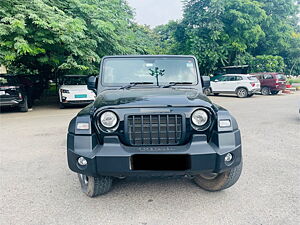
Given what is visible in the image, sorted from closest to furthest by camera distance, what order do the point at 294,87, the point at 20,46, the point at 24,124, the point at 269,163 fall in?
the point at 269,163
the point at 24,124
the point at 20,46
the point at 294,87

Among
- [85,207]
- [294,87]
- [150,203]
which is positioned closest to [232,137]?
[150,203]

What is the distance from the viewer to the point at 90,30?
36.0 ft

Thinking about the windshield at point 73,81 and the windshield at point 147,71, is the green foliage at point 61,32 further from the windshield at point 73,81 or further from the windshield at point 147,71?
the windshield at point 147,71

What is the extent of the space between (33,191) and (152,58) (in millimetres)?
2538

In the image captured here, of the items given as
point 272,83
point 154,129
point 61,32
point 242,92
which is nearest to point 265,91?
point 272,83

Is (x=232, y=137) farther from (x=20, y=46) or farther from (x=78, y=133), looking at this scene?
(x=20, y=46)

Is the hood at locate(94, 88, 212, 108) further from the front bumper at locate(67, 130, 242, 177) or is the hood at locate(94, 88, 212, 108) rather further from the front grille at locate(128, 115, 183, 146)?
the front bumper at locate(67, 130, 242, 177)

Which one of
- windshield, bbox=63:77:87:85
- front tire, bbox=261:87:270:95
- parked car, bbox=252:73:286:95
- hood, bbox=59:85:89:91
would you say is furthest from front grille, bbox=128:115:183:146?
front tire, bbox=261:87:270:95

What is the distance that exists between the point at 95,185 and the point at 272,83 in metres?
16.8

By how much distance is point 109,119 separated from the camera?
2.49 m

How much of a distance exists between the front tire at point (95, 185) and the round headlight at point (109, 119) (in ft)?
2.17

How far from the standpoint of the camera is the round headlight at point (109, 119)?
248 centimetres

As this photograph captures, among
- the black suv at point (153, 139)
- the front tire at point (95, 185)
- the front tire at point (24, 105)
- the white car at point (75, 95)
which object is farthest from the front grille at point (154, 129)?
the front tire at point (24, 105)

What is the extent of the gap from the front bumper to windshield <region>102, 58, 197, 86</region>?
1370 millimetres
